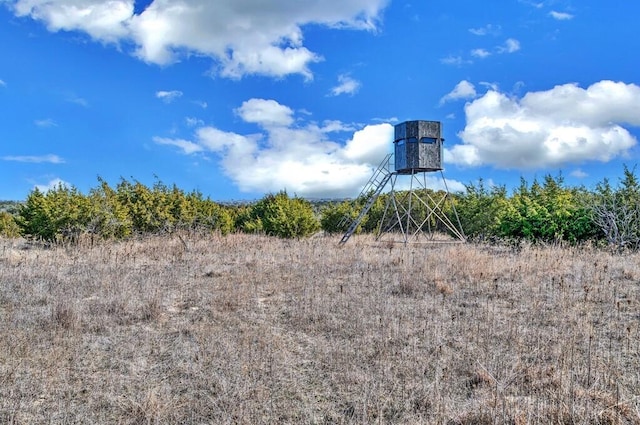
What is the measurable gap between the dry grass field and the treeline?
430 cm

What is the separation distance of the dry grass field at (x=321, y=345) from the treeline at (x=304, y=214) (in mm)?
4298

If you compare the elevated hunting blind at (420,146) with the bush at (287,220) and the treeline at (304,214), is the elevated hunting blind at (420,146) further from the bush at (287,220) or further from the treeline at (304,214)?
the bush at (287,220)

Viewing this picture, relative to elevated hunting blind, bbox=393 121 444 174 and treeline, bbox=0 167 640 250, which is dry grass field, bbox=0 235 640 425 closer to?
treeline, bbox=0 167 640 250

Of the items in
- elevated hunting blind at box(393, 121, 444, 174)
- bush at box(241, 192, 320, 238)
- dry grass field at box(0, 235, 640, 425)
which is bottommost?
dry grass field at box(0, 235, 640, 425)

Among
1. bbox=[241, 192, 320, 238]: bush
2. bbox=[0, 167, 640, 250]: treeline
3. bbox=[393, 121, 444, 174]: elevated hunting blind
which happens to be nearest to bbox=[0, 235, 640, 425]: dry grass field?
bbox=[0, 167, 640, 250]: treeline

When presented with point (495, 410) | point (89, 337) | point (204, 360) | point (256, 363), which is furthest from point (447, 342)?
point (89, 337)

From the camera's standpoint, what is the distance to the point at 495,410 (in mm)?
3457

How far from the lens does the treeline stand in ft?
43.9

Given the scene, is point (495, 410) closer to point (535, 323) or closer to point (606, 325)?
point (535, 323)

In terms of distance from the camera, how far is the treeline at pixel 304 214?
1337cm

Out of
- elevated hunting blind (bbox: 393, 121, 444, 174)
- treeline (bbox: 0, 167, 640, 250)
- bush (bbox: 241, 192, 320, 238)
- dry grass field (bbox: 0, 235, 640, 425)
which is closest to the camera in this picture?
dry grass field (bbox: 0, 235, 640, 425)

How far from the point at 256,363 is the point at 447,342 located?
7.63 ft

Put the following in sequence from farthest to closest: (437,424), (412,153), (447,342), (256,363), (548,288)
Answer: (412,153) < (548,288) < (447,342) < (256,363) < (437,424)

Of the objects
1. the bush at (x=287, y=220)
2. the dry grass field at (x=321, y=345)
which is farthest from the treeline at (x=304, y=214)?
the dry grass field at (x=321, y=345)
